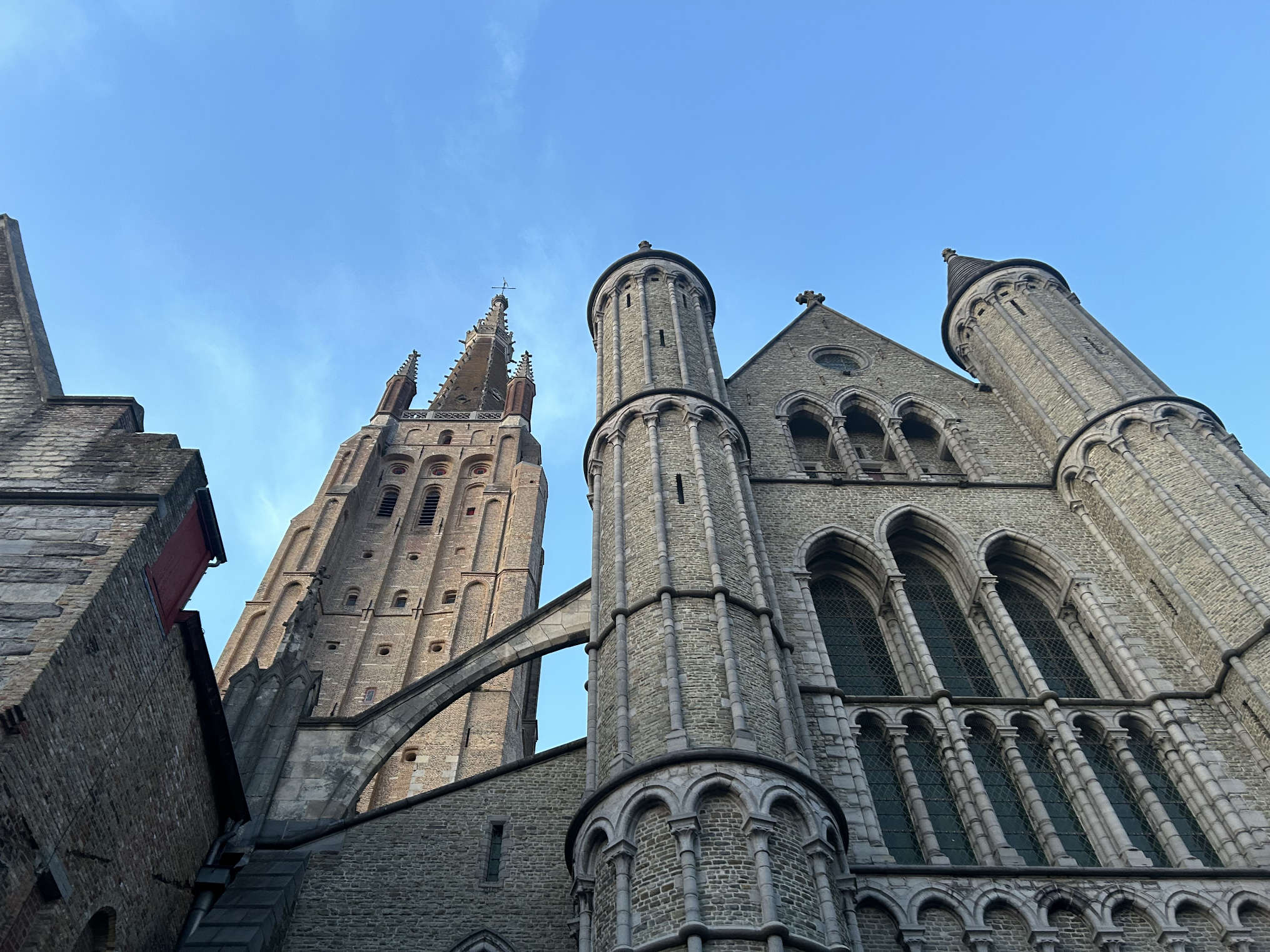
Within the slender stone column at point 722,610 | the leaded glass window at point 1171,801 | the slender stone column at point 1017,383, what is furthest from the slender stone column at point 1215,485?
the slender stone column at point 722,610

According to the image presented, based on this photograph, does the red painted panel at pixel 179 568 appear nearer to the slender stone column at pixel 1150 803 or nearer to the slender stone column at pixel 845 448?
the slender stone column at pixel 1150 803

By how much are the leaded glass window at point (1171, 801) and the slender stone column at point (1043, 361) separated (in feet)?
18.5

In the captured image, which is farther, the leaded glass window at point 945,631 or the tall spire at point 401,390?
the tall spire at point 401,390

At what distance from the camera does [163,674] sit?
28.4 feet

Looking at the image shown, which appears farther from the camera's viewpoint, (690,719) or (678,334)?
(678,334)

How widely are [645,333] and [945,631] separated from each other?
702cm

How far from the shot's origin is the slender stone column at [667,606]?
30.6 feet

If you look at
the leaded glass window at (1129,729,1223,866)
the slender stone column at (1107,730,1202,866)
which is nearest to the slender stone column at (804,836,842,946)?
the slender stone column at (1107,730,1202,866)

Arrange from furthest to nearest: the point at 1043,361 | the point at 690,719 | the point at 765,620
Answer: the point at 1043,361 → the point at 765,620 → the point at 690,719

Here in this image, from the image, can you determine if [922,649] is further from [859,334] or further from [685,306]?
[859,334]

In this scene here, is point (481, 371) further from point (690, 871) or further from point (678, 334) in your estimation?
point (690, 871)

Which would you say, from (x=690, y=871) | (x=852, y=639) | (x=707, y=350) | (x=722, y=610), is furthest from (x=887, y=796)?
(x=707, y=350)

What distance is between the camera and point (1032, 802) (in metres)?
10.6

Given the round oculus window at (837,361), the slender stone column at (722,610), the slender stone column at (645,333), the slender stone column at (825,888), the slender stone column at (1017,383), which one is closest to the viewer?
the slender stone column at (825,888)
